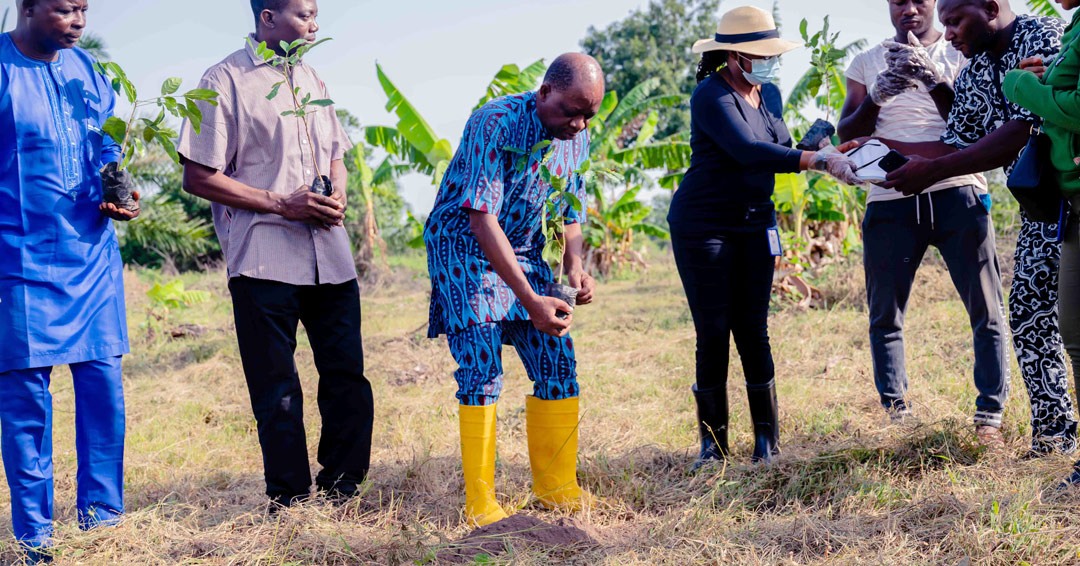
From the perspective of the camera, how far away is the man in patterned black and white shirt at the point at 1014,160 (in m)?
2.87

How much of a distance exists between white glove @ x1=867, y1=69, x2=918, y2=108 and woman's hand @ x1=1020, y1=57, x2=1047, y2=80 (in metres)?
0.59

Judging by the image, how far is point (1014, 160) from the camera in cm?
302

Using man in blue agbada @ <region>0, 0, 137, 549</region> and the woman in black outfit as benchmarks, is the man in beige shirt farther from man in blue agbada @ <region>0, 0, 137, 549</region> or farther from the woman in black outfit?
the woman in black outfit

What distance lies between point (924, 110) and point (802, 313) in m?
4.20

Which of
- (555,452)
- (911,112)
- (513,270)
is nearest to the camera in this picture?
(513,270)

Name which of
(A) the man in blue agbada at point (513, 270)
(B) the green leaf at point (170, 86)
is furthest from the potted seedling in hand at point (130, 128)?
(A) the man in blue agbada at point (513, 270)

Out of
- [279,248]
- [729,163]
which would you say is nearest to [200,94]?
[279,248]

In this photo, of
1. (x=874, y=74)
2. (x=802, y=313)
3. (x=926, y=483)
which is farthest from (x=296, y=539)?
(x=802, y=313)

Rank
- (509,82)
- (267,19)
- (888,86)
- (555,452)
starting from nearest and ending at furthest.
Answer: (267,19) → (555,452) → (888,86) → (509,82)

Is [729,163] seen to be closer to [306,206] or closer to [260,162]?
[306,206]

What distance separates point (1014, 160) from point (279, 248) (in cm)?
273

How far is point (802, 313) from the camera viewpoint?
296 inches

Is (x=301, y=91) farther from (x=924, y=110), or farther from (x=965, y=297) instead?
(x=965, y=297)

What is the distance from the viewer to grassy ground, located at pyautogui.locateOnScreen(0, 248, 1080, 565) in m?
2.48
